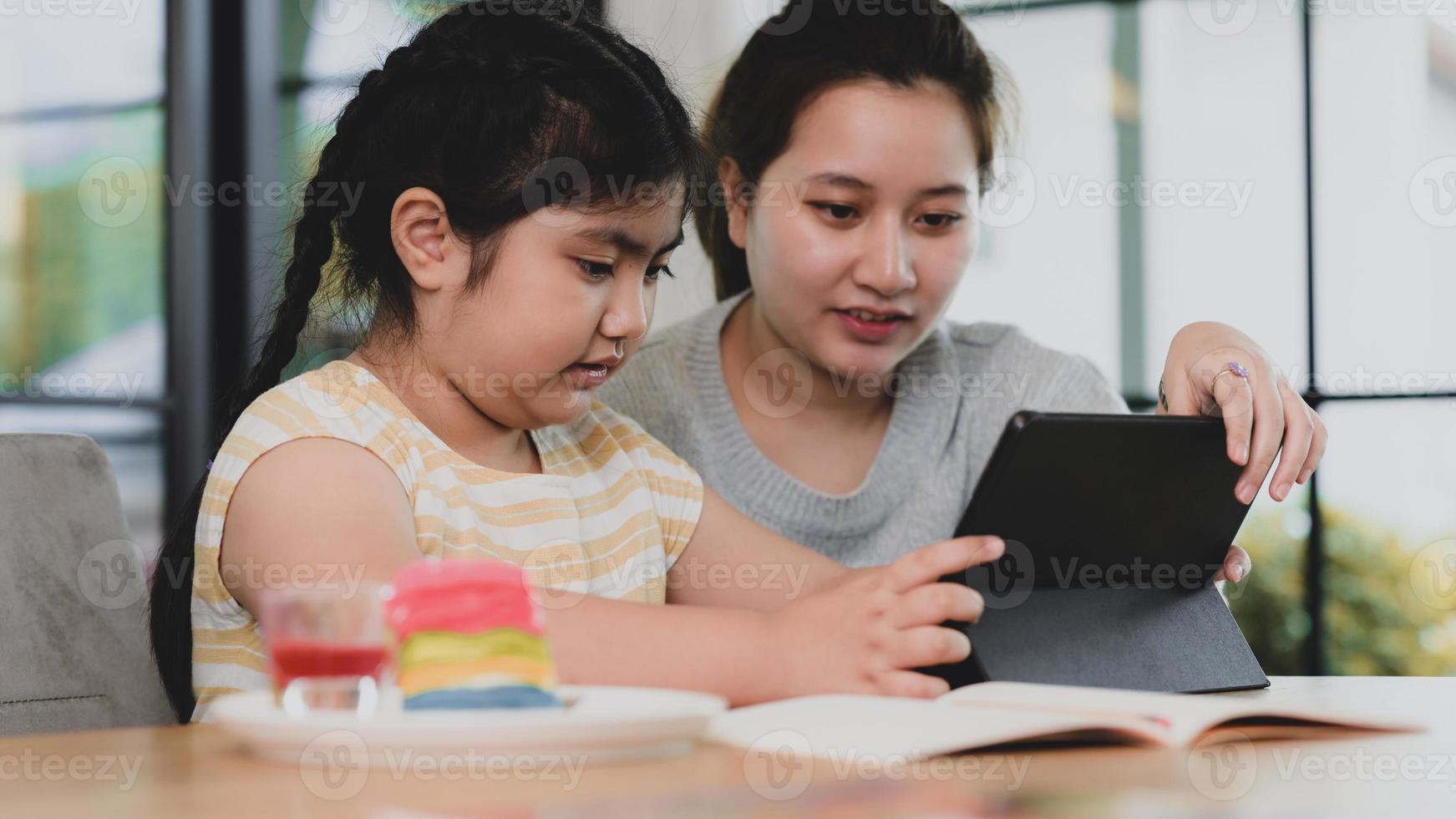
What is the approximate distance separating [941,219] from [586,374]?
55 centimetres

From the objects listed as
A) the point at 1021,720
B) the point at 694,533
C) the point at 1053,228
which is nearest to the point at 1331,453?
the point at 1053,228

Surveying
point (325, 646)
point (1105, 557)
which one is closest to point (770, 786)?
point (325, 646)

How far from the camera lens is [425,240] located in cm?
122

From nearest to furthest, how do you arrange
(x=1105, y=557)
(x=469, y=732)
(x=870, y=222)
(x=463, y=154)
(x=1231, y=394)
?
(x=469, y=732), (x=1105, y=557), (x=1231, y=394), (x=463, y=154), (x=870, y=222)

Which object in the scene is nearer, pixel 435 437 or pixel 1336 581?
pixel 435 437

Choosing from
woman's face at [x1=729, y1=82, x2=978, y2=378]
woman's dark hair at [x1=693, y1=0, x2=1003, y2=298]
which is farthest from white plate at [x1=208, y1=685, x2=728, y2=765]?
woman's dark hair at [x1=693, y1=0, x2=1003, y2=298]

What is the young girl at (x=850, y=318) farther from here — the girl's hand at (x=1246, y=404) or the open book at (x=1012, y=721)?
the open book at (x=1012, y=721)

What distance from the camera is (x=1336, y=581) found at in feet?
9.96

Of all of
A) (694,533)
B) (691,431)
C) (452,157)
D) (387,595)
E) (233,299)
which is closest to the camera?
(387,595)

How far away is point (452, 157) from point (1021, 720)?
0.75m

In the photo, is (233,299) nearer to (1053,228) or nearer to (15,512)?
(1053,228)

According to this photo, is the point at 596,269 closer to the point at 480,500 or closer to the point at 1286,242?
the point at 480,500

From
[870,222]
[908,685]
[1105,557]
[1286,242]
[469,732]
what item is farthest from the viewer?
[1286,242]

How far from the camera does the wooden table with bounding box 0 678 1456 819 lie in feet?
1.79
